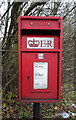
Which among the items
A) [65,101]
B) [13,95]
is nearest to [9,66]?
[13,95]

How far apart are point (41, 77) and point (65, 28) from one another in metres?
2.46

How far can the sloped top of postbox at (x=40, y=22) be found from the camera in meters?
2.05

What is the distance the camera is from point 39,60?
211 cm

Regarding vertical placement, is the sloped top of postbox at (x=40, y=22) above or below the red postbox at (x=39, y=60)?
above

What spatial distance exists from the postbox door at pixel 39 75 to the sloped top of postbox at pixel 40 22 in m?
0.37

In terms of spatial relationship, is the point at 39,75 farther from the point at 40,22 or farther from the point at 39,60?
the point at 40,22

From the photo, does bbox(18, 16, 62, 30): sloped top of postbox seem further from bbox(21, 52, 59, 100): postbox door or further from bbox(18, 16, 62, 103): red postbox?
bbox(21, 52, 59, 100): postbox door

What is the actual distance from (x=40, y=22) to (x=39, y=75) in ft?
2.41

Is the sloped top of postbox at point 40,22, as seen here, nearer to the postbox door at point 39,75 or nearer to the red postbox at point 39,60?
the red postbox at point 39,60

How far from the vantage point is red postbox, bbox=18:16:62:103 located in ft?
6.80

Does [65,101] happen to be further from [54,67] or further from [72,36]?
[54,67]

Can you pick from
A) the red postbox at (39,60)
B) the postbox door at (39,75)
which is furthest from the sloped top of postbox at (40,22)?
the postbox door at (39,75)

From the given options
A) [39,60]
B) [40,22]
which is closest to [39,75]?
[39,60]

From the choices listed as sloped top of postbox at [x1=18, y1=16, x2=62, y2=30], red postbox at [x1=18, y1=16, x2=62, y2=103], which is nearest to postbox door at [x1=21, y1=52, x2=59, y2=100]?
red postbox at [x1=18, y1=16, x2=62, y2=103]
